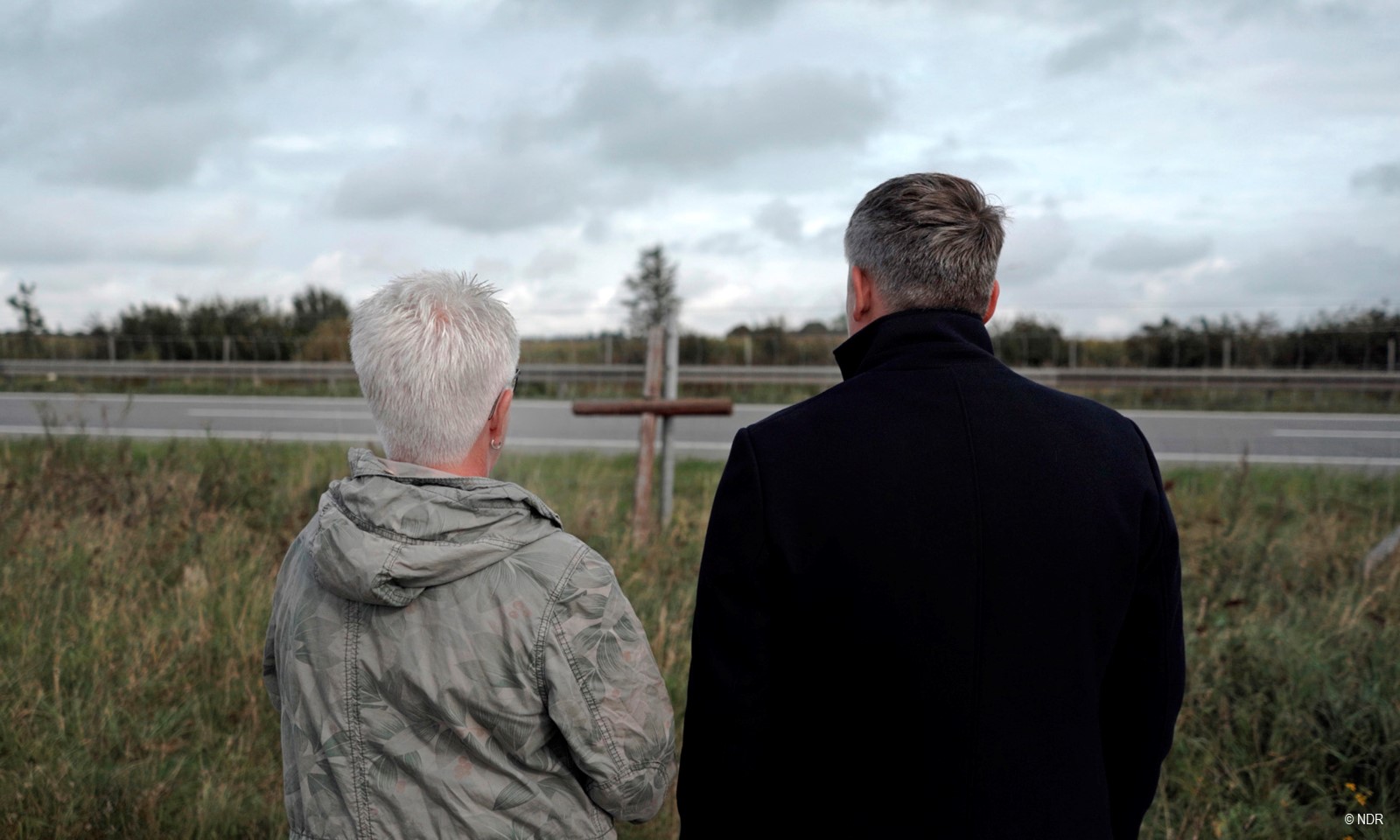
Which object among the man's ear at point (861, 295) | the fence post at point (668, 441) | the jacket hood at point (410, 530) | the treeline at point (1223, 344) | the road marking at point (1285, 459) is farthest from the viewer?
the treeline at point (1223, 344)

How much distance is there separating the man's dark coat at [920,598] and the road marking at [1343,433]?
13.4 metres

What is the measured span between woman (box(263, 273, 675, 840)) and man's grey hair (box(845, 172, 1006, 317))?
28.2 inches

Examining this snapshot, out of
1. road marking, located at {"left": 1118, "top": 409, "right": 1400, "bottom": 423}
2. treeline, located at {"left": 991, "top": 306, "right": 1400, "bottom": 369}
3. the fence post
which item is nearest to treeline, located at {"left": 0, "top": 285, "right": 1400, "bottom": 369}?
treeline, located at {"left": 991, "top": 306, "right": 1400, "bottom": 369}

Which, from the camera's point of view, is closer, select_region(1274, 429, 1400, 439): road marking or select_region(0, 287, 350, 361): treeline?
select_region(1274, 429, 1400, 439): road marking

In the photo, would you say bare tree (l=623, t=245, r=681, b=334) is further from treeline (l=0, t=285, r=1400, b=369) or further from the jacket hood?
the jacket hood

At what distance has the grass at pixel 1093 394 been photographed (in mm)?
16250

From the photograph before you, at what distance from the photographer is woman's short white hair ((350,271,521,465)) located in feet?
5.29

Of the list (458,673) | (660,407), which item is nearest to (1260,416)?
(660,407)

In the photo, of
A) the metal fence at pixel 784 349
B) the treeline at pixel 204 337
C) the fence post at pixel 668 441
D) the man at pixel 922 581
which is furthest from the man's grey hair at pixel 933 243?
the treeline at pixel 204 337

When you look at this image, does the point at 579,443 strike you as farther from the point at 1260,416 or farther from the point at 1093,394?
the point at 1260,416

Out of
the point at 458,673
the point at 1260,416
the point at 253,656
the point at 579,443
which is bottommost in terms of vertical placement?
the point at 253,656

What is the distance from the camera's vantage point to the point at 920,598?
1543 mm

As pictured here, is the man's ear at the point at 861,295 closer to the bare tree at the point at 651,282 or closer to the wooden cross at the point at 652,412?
the wooden cross at the point at 652,412

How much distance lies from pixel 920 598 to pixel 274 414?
1539 centimetres
